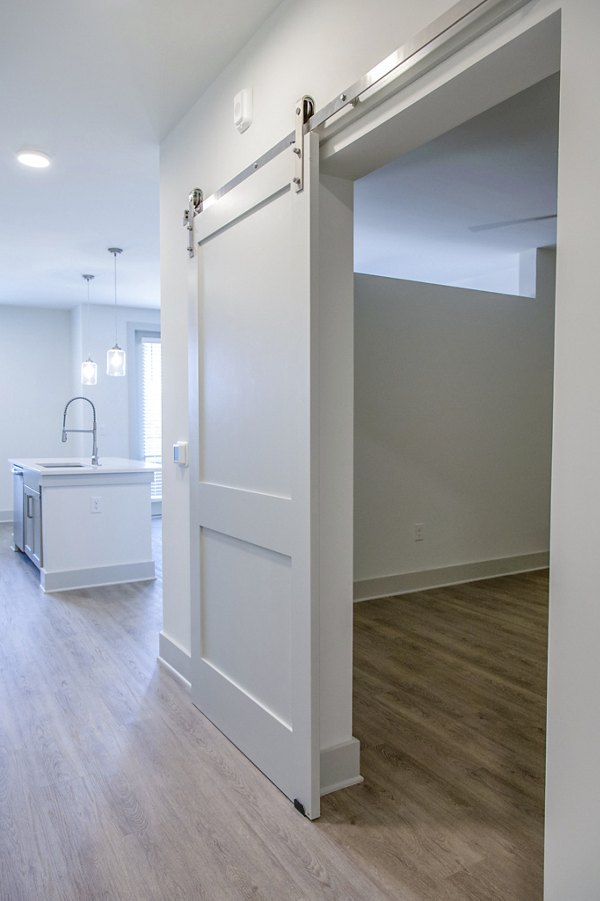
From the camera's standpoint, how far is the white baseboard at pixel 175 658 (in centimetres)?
294

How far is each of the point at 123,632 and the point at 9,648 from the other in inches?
24.0

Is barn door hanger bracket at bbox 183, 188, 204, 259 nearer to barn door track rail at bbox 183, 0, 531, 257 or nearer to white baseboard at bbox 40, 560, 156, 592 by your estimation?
barn door track rail at bbox 183, 0, 531, 257

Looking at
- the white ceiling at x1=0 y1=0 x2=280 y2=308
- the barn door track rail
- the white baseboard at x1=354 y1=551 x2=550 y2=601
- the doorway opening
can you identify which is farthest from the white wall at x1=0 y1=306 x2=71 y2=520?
the barn door track rail

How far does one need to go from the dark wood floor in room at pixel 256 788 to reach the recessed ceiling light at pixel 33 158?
261cm

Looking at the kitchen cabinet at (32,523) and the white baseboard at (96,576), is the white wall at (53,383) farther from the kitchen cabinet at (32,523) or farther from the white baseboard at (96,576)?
the white baseboard at (96,576)

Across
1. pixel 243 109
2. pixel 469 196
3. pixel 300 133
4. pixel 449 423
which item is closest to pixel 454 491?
pixel 449 423

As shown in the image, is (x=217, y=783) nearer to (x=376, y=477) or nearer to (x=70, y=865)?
(x=70, y=865)

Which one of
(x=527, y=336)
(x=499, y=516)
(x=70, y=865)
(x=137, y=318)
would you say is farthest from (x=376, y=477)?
(x=137, y=318)

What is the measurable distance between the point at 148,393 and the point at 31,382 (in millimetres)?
1403

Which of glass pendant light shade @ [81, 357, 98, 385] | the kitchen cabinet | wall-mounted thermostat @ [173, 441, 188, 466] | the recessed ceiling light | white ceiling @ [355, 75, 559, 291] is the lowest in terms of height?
the kitchen cabinet

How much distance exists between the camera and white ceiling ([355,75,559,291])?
2926 millimetres

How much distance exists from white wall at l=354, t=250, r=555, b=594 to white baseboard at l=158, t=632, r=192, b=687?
1525 millimetres

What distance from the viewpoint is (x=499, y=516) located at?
16.1 feet

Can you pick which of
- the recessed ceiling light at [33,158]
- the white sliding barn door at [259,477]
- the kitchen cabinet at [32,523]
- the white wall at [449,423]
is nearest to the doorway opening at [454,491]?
the white wall at [449,423]
